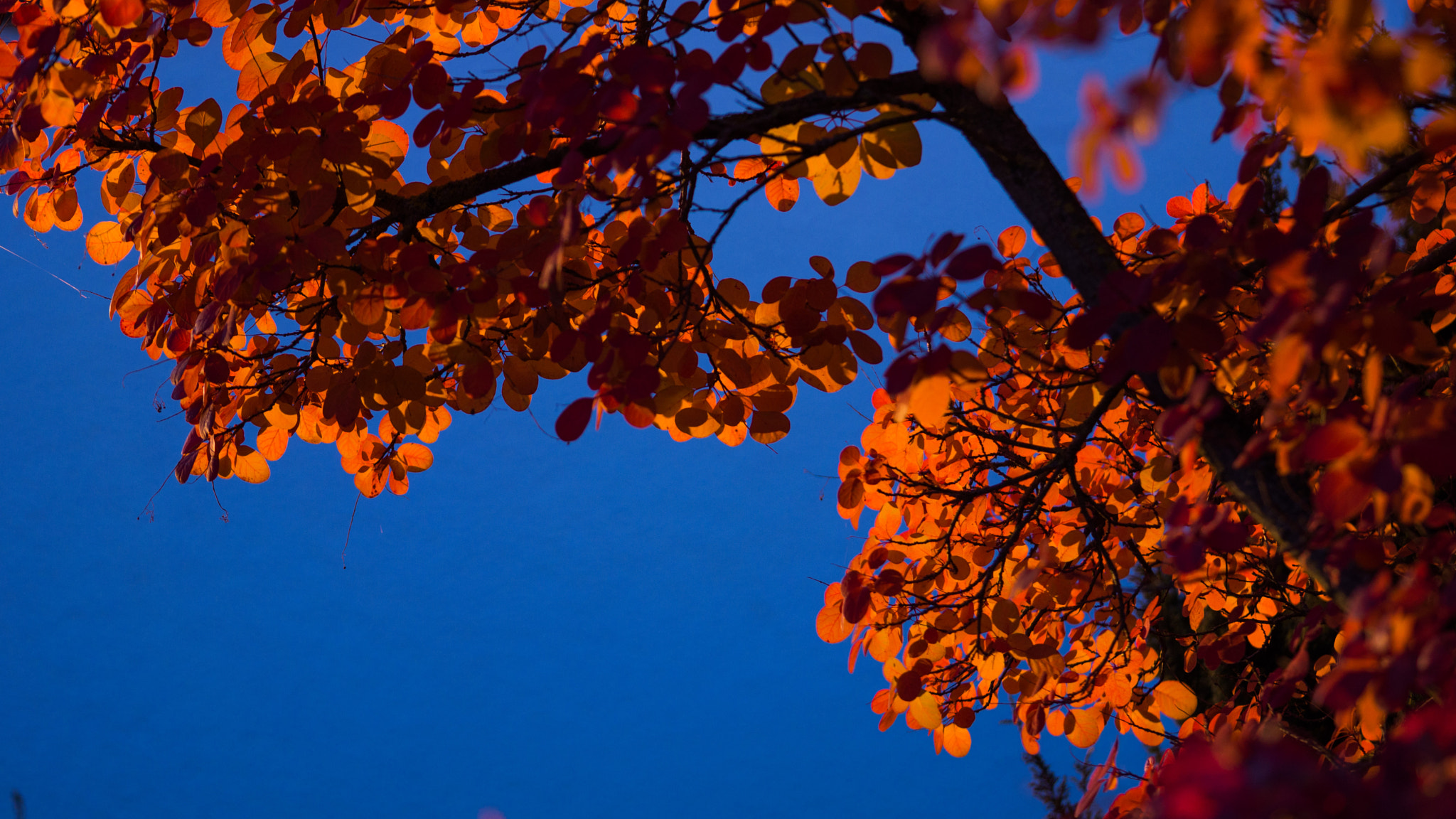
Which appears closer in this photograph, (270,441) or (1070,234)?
(1070,234)

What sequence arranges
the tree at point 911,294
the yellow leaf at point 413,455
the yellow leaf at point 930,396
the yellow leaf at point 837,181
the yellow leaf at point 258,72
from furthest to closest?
the yellow leaf at point 413,455 → the yellow leaf at point 258,72 → the yellow leaf at point 837,181 → the yellow leaf at point 930,396 → the tree at point 911,294

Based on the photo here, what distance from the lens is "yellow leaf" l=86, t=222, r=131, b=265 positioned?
1.62 metres

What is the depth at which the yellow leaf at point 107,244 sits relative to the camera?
1.62 m

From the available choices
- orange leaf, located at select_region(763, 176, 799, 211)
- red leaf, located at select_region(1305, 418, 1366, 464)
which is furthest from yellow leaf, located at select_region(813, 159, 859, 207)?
red leaf, located at select_region(1305, 418, 1366, 464)

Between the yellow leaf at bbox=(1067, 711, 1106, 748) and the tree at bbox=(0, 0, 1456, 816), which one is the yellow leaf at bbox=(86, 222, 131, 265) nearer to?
the tree at bbox=(0, 0, 1456, 816)

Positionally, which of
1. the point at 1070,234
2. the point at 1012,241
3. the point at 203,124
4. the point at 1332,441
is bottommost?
the point at 1332,441

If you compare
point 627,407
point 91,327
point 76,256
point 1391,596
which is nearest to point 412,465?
point 627,407

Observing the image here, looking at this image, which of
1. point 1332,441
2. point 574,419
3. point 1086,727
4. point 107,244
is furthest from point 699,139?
point 1086,727

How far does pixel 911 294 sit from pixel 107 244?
1.51m

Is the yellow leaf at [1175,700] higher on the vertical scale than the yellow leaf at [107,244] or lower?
lower

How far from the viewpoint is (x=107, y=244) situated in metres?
1.63

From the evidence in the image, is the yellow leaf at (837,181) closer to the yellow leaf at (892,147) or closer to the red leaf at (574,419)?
the yellow leaf at (892,147)

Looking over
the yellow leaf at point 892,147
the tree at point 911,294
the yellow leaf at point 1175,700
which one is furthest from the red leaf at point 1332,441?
the yellow leaf at point 1175,700

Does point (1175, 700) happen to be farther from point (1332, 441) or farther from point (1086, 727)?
point (1332, 441)
